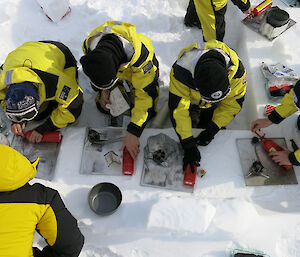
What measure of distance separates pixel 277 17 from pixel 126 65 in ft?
4.67

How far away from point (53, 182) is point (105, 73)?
32.8 inches

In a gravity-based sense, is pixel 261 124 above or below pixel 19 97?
below

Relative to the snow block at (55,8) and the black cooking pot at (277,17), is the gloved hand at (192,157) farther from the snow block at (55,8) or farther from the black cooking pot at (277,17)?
the snow block at (55,8)

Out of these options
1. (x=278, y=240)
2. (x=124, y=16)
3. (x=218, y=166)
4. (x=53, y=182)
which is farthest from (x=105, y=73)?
(x=124, y=16)

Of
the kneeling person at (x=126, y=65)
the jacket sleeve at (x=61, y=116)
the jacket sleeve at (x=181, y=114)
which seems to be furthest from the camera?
the jacket sleeve at (x=61, y=116)

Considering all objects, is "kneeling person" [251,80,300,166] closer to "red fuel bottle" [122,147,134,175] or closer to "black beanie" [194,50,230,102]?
"black beanie" [194,50,230,102]

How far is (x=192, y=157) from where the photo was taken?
6.29ft

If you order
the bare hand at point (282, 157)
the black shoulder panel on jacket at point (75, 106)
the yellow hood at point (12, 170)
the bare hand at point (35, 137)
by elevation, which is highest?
the yellow hood at point (12, 170)


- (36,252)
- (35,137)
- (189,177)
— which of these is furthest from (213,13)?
(36,252)

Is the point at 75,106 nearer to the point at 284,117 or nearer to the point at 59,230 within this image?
the point at 59,230

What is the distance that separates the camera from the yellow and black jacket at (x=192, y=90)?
5.73ft

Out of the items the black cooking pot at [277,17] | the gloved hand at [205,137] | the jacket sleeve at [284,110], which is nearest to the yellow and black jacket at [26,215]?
the gloved hand at [205,137]

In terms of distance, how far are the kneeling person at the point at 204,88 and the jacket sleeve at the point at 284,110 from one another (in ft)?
0.79

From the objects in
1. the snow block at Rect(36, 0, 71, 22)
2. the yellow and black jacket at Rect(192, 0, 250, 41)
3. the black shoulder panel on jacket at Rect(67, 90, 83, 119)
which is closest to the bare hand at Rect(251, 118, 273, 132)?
the yellow and black jacket at Rect(192, 0, 250, 41)
